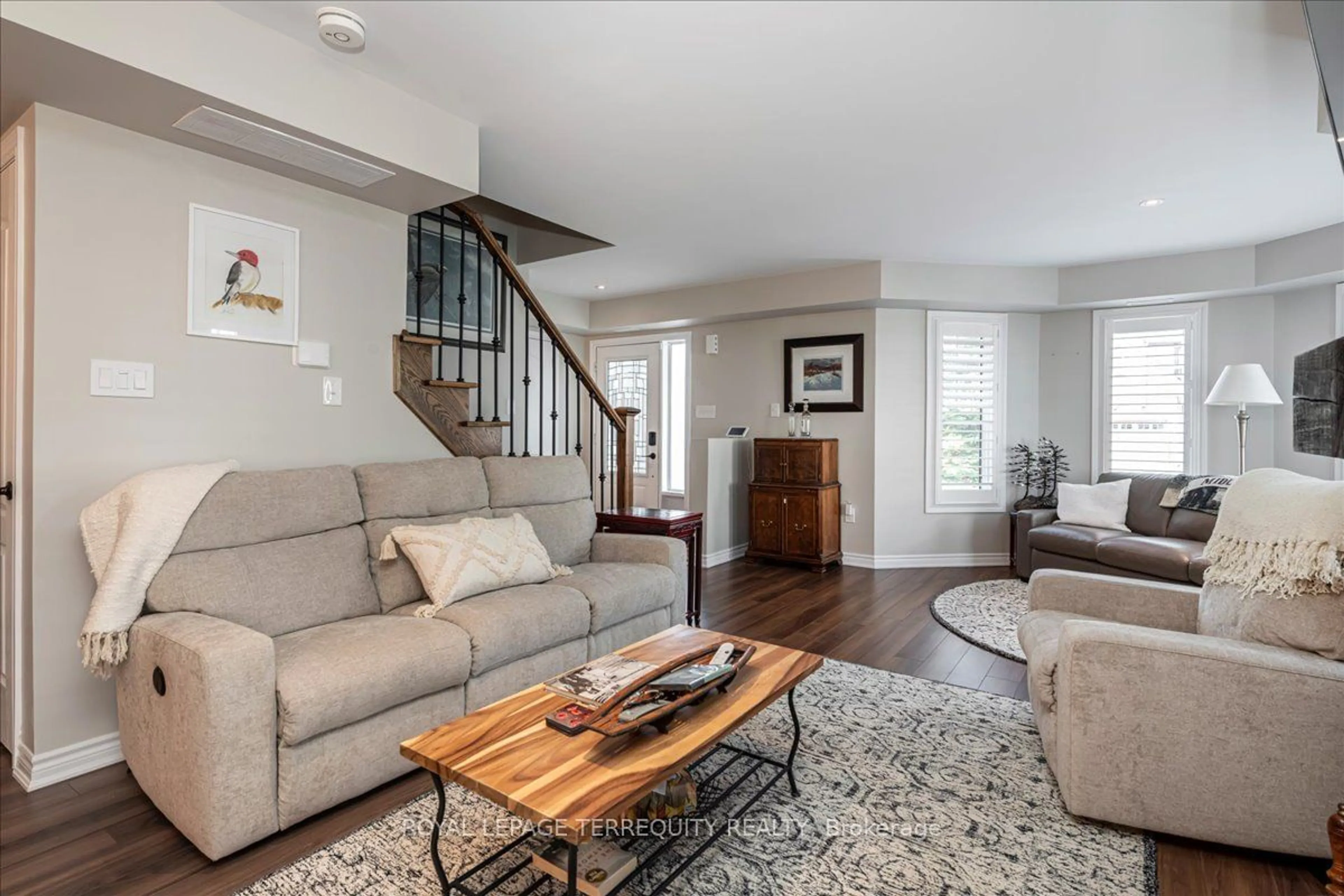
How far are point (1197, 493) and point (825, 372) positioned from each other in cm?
271

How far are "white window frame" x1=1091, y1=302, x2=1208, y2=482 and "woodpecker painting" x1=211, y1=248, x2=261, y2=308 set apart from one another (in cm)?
576

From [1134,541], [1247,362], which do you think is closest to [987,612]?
[1134,541]

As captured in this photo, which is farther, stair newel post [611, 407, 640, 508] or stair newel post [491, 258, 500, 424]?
stair newel post [611, 407, 640, 508]

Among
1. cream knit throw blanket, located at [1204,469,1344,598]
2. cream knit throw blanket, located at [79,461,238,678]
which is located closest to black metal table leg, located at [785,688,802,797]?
cream knit throw blanket, located at [1204,469,1344,598]

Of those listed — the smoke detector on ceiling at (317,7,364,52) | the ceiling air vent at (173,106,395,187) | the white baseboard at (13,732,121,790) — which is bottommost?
the white baseboard at (13,732,121,790)

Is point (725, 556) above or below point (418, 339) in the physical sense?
below

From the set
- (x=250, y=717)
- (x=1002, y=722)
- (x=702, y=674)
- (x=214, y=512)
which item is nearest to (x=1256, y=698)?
(x=1002, y=722)

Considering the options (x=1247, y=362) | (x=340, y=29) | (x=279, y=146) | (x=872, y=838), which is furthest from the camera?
(x=1247, y=362)

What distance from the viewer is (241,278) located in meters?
2.55

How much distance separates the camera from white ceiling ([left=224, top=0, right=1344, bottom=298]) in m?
2.06

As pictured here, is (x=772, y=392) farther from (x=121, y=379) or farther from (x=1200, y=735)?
(x=121, y=379)

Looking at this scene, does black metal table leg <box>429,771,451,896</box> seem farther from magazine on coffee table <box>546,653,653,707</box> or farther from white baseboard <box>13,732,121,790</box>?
white baseboard <box>13,732,121,790</box>

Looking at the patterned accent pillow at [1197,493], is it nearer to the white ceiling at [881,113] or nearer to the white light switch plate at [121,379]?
the white ceiling at [881,113]

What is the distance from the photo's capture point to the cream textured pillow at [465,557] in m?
2.48
